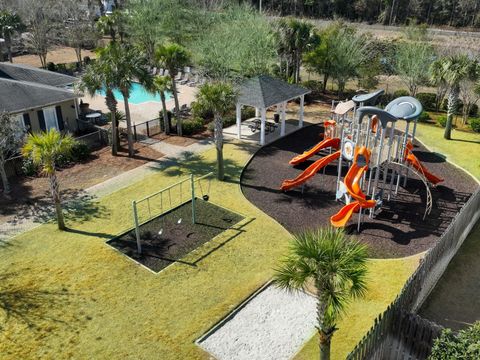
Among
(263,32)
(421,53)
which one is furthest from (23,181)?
(421,53)

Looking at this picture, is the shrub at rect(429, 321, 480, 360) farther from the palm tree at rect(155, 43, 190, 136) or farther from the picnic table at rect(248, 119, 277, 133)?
the palm tree at rect(155, 43, 190, 136)

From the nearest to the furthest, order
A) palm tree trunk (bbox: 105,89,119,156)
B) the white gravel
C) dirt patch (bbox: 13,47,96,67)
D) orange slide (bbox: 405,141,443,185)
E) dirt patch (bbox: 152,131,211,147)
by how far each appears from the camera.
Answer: the white gravel, orange slide (bbox: 405,141,443,185), palm tree trunk (bbox: 105,89,119,156), dirt patch (bbox: 152,131,211,147), dirt patch (bbox: 13,47,96,67)

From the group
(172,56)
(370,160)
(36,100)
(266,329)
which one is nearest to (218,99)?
(172,56)

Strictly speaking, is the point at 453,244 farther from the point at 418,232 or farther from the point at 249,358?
the point at 249,358

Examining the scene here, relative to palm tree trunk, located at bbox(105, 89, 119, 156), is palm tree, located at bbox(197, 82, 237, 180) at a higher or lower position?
higher

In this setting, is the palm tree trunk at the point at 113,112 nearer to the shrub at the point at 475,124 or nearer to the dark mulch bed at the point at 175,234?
the dark mulch bed at the point at 175,234

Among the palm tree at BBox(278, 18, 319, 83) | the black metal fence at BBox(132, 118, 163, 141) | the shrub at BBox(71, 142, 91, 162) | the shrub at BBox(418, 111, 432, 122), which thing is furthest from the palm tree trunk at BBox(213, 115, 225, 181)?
the shrub at BBox(418, 111, 432, 122)

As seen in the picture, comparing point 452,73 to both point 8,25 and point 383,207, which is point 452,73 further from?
point 8,25
